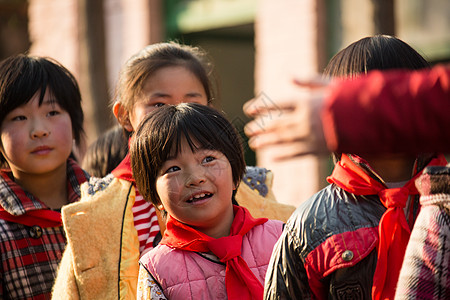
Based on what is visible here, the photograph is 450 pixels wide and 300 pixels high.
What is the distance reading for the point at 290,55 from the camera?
21.4 ft

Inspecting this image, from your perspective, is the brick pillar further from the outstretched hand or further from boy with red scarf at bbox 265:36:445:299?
the outstretched hand

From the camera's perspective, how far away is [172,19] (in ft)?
25.9

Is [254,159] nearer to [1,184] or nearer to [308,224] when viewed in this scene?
[1,184]

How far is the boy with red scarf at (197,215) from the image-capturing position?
82.4 inches

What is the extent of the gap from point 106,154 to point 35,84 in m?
0.67

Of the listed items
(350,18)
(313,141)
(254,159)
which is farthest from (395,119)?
(254,159)

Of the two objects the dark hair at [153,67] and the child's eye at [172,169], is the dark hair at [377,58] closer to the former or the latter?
the child's eye at [172,169]

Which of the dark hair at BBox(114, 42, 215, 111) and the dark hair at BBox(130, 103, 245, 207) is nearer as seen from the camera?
the dark hair at BBox(130, 103, 245, 207)

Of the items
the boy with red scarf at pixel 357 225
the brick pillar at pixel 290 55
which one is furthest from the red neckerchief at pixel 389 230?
the brick pillar at pixel 290 55

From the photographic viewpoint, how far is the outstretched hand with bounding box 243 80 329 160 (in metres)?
1.37

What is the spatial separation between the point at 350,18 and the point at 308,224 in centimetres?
474

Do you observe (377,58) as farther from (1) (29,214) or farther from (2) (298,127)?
(1) (29,214)

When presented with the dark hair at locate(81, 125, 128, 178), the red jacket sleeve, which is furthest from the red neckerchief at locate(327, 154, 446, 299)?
the dark hair at locate(81, 125, 128, 178)

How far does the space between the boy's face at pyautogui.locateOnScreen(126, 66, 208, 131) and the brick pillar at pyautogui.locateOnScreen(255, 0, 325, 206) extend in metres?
3.39
